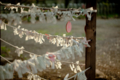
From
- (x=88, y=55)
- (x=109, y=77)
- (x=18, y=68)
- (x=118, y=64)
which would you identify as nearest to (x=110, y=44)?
(x=118, y=64)

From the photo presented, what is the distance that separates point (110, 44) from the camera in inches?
182

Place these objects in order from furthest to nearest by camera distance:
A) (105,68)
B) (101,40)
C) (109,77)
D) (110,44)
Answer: (101,40) → (110,44) → (105,68) → (109,77)

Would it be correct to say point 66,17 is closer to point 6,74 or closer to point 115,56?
point 6,74

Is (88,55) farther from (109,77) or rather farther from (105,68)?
(105,68)

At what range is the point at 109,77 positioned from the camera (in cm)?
258

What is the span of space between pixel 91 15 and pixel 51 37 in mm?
522

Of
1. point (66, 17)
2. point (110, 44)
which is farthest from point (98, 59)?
point (66, 17)

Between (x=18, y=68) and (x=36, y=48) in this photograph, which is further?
→ (x=36, y=48)

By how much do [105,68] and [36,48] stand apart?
97.8 inches

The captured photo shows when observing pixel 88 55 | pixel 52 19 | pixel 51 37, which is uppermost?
pixel 52 19

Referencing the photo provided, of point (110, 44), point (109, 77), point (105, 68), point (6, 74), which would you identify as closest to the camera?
point (6, 74)

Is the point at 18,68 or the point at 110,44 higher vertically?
the point at 18,68

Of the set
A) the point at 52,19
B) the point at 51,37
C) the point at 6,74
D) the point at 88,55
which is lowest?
the point at 88,55

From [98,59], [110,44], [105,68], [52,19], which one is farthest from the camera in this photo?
[110,44]
